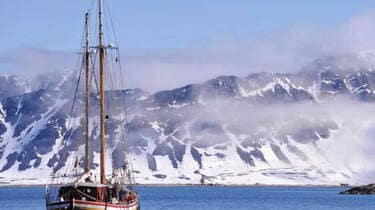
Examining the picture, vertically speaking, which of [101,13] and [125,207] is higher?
[101,13]

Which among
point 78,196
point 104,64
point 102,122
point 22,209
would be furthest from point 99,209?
point 22,209

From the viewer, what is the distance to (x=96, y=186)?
102 m

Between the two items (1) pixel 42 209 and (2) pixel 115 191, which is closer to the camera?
(2) pixel 115 191

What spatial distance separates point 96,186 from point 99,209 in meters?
2.85

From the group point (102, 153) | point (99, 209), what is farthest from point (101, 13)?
point (99, 209)

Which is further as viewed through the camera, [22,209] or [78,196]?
[22,209]

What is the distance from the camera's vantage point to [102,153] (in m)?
106

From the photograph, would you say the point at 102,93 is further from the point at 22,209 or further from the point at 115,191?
the point at 22,209

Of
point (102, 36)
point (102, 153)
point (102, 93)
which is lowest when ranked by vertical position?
point (102, 153)

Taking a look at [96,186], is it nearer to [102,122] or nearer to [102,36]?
Answer: [102,122]

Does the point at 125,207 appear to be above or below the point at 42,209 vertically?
below

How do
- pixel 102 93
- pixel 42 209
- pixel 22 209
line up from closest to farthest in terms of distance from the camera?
pixel 102 93 → pixel 42 209 → pixel 22 209

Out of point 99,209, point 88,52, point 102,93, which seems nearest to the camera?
point 99,209

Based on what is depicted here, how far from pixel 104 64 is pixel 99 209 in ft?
61.5
